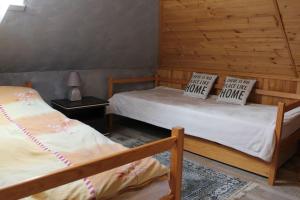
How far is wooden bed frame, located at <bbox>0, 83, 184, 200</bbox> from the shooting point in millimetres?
934

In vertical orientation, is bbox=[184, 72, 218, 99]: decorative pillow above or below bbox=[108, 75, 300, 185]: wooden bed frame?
above

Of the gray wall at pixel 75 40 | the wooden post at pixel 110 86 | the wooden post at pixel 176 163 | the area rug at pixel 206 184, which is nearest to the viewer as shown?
the wooden post at pixel 176 163

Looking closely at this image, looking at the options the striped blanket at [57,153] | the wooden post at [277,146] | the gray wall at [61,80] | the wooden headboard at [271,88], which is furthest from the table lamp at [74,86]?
the wooden post at [277,146]

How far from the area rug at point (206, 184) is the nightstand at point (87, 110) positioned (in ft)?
3.49

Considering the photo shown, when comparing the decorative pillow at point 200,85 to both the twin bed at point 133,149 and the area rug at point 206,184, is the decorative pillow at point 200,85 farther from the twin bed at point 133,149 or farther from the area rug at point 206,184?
the area rug at point 206,184

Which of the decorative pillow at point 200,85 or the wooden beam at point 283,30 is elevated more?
the wooden beam at point 283,30

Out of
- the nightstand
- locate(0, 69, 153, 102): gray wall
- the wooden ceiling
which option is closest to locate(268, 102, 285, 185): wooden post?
the wooden ceiling

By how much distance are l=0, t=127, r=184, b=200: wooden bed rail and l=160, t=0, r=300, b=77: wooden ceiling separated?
197cm

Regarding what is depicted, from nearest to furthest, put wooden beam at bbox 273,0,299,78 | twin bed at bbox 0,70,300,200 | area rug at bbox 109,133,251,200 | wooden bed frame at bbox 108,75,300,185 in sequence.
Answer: twin bed at bbox 0,70,300,200, area rug at bbox 109,133,251,200, wooden bed frame at bbox 108,75,300,185, wooden beam at bbox 273,0,299,78

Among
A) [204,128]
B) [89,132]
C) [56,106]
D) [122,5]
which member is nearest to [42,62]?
[56,106]

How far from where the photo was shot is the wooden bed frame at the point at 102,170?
0.93 meters

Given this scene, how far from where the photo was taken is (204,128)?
2.97 meters

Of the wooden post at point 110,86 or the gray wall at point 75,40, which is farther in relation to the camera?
the wooden post at point 110,86

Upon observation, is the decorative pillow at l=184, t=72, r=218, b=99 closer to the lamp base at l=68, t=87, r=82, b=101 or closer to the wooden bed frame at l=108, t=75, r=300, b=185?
the wooden bed frame at l=108, t=75, r=300, b=185
